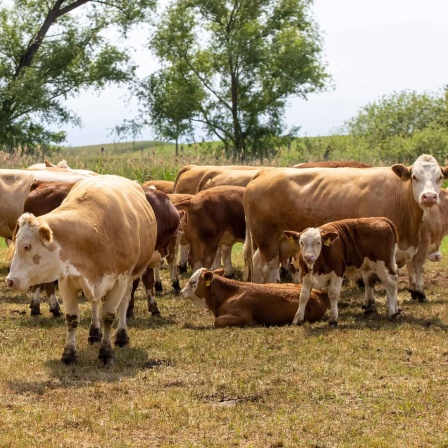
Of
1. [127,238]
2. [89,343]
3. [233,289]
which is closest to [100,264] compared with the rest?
[127,238]

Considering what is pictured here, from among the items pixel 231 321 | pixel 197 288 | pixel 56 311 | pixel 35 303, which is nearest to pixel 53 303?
pixel 56 311

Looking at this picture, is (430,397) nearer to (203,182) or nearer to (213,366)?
(213,366)

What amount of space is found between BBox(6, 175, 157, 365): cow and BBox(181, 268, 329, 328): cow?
6.06 feet

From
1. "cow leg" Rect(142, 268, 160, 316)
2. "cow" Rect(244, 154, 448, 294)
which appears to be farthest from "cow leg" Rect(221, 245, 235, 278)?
"cow leg" Rect(142, 268, 160, 316)

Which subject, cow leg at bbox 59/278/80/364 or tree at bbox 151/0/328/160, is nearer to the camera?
cow leg at bbox 59/278/80/364

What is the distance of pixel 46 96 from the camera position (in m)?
40.3

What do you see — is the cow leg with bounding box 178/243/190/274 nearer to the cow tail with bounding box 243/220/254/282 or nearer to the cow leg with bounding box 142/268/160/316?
the cow tail with bounding box 243/220/254/282

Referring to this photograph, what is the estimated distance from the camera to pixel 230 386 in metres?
8.62

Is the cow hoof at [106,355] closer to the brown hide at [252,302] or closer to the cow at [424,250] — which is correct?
the brown hide at [252,302]

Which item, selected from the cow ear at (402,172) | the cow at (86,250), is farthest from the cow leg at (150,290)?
the cow ear at (402,172)

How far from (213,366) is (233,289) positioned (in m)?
2.63

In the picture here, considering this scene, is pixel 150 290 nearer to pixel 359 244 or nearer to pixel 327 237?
pixel 327 237

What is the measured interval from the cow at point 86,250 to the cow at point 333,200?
13.6 ft

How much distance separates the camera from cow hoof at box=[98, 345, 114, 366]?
9.49 m
